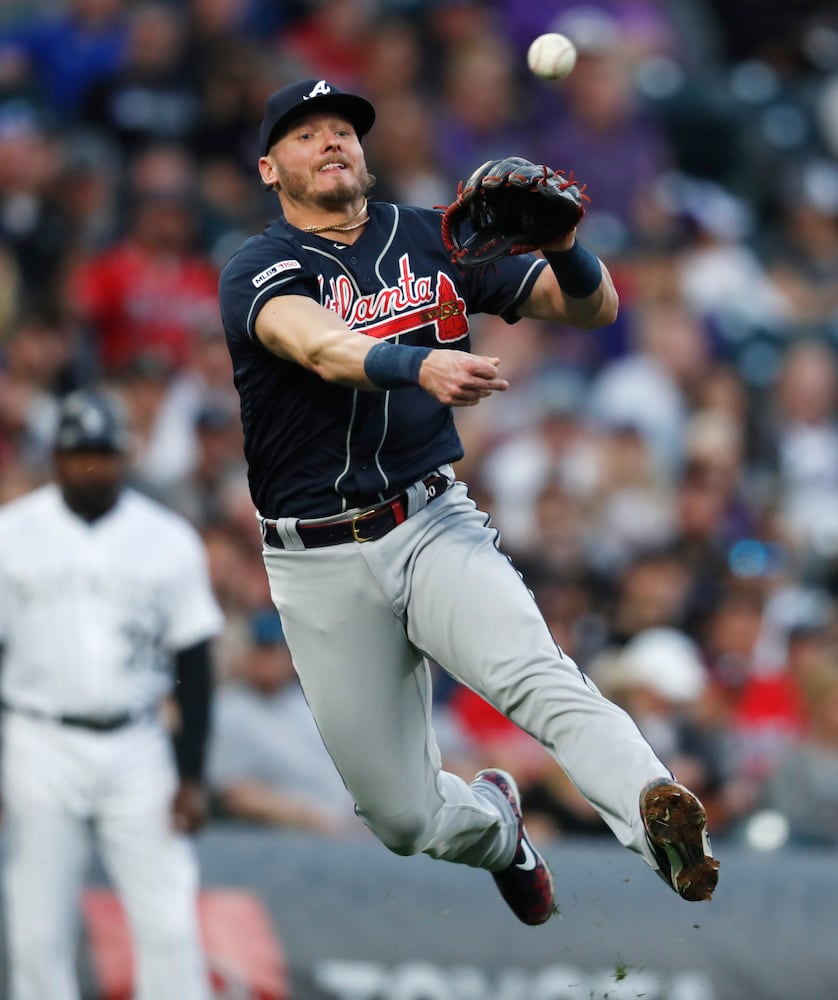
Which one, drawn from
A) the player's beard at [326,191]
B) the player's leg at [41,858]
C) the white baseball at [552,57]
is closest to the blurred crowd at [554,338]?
the player's leg at [41,858]

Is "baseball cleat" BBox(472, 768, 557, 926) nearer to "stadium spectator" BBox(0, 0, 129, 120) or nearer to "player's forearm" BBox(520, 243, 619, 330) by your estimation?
"player's forearm" BBox(520, 243, 619, 330)

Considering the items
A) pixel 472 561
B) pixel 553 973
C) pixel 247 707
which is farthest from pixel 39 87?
pixel 472 561

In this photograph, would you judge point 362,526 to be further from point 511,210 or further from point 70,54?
point 70,54

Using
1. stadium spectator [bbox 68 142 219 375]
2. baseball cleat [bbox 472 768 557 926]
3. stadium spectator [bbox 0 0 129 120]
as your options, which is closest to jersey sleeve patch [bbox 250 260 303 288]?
baseball cleat [bbox 472 768 557 926]

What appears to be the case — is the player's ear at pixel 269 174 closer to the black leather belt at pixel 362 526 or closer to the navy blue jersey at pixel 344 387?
the navy blue jersey at pixel 344 387

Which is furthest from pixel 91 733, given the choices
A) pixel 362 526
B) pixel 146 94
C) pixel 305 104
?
pixel 146 94

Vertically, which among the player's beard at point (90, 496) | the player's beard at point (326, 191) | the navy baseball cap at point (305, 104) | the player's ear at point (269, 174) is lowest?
the player's beard at point (90, 496)
